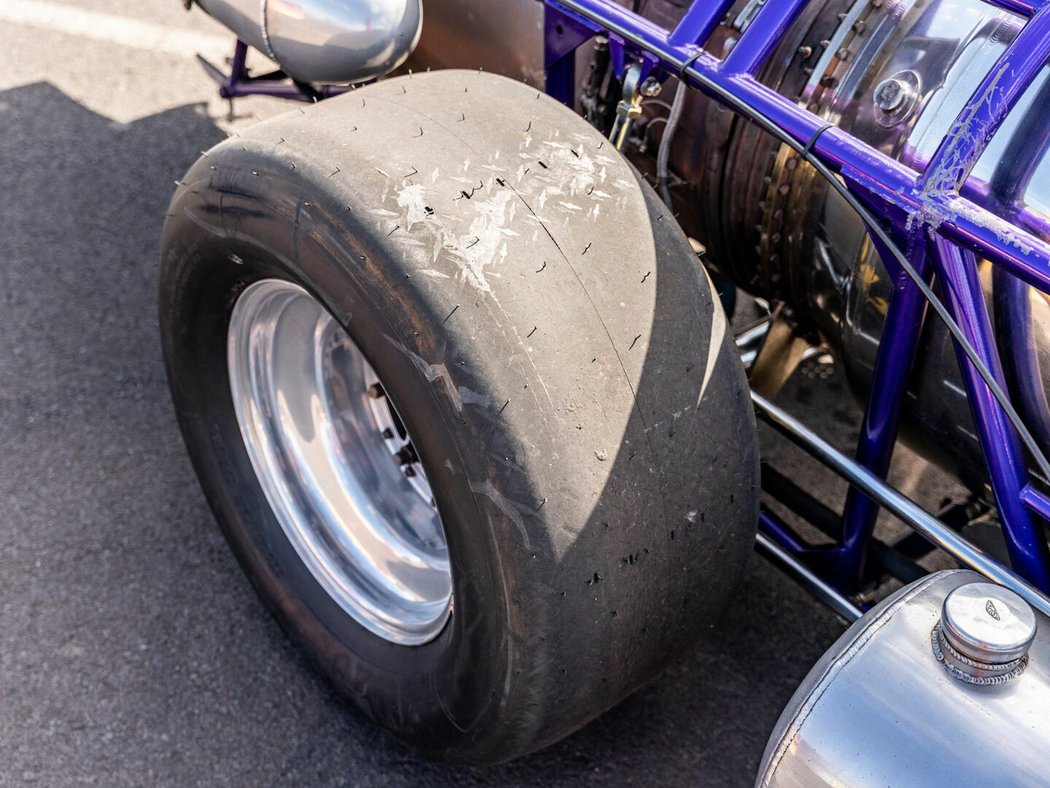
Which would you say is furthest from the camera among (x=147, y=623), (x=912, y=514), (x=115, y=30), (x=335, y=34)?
(x=115, y=30)

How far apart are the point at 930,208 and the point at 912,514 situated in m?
0.43

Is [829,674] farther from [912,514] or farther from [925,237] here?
[925,237]

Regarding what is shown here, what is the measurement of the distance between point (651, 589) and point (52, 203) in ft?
7.71

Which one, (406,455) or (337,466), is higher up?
(406,455)

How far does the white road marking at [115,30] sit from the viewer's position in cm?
370

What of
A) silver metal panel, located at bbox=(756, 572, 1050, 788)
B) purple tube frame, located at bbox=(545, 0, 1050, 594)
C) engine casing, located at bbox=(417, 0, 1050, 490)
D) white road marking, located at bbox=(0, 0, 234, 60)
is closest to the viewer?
silver metal panel, located at bbox=(756, 572, 1050, 788)

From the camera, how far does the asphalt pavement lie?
1.84 meters

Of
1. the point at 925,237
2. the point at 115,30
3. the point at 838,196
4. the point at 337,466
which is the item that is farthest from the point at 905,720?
the point at 115,30

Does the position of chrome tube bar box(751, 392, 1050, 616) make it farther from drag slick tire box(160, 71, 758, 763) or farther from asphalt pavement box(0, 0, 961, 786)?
asphalt pavement box(0, 0, 961, 786)

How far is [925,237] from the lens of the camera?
1.25m

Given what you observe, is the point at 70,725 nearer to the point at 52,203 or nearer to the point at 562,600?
the point at 562,600

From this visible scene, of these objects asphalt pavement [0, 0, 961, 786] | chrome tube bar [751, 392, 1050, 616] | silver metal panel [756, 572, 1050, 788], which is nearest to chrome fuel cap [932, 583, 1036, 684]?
silver metal panel [756, 572, 1050, 788]

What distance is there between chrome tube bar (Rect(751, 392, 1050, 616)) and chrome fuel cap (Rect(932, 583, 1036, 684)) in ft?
0.63

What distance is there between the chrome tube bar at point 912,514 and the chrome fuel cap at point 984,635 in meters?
0.19
